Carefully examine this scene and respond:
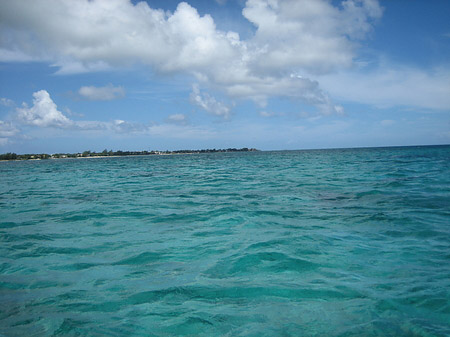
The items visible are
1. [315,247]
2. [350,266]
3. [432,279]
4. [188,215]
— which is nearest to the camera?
[432,279]

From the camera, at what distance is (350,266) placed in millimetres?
5543

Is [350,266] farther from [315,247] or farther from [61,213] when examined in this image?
[61,213]

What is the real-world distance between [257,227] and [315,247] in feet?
7.03

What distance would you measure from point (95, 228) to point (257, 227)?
16.0 feet

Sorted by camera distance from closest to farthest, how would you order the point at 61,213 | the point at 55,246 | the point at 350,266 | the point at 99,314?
1. the point at 99,314
2. the point at 350,266
3. the point at 55,246
4. the point at 61,213

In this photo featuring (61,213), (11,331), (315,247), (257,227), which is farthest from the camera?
(61,213)

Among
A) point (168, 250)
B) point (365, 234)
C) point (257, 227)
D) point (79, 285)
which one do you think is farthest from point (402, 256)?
point (79, 285)

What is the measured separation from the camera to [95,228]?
8773 millimetres

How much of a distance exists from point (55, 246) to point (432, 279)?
7933 millimetres

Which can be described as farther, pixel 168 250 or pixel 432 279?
pixel 168 250

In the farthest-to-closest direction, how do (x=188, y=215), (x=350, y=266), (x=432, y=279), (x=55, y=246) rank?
1. (x=188, y=215)
2. (x=55, y=246)
3. (x=350, y=266)
4. (x=432, y=279)

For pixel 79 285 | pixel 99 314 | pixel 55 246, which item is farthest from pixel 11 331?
pixel 55 246

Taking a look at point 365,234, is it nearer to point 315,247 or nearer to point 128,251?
point 315,247

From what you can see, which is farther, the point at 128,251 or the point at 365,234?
the point at 365,234
